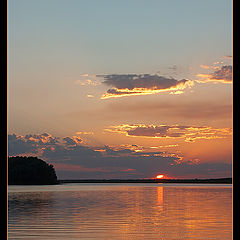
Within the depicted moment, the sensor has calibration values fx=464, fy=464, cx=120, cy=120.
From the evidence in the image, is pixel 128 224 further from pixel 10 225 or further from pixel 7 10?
pixel 7 10

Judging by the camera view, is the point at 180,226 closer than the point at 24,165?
Yes

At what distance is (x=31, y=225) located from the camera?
1748 centimetres

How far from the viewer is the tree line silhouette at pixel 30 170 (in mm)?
94250

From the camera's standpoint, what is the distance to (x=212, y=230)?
15523 mm

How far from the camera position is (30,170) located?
95.0 metres

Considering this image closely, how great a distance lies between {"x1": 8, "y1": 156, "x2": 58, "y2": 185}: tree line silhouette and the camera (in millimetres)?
94250
